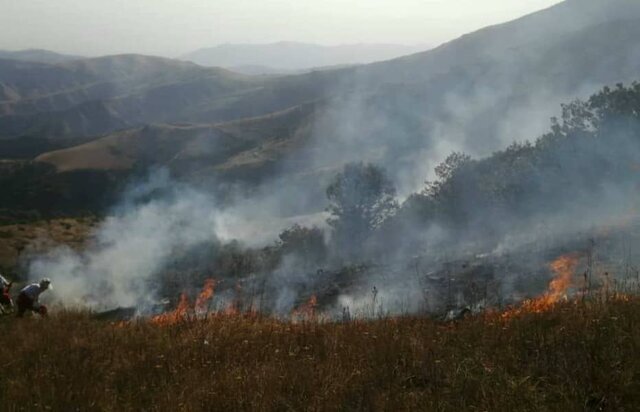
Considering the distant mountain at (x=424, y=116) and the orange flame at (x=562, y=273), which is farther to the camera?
the distant mountain at (x=424, y=116)

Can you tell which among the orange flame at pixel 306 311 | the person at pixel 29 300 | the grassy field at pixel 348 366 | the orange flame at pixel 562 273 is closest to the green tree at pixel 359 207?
the orange flame at pixel 306 311

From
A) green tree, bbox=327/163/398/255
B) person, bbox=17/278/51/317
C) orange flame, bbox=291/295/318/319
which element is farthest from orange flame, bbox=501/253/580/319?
green tree, bbox=327/163/398/255

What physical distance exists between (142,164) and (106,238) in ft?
168

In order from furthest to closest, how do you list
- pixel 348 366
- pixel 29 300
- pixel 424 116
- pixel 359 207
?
pixel 424 116, pixel 359 207, pixel 29 300, pixel 348 366

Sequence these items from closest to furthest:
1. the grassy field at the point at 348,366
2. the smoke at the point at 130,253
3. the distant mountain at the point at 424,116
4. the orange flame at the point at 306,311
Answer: the grassy field at the point at 348,366, the orange flame at the point at 306,311, the smoke at the point at 130,253, the distant mountain at the point at 424,116

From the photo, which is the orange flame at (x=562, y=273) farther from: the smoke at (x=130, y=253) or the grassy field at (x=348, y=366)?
the smoke at (x=130, y=253)

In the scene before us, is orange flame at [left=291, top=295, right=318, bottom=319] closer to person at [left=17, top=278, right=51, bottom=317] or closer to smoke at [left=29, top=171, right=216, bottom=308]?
person at [left=17, top=278, right=51, bottom=317]

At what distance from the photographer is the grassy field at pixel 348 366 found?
14.0 ft

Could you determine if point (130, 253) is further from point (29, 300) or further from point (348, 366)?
point (348, 366)

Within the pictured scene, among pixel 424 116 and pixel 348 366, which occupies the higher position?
pixel 424 116

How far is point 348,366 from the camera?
205 inches

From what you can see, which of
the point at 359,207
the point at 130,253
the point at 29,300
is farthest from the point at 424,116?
the point at 29,300

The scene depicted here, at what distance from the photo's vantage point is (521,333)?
570 cm

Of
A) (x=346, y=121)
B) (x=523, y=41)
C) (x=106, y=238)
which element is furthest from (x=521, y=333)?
(x=523, y=41)
